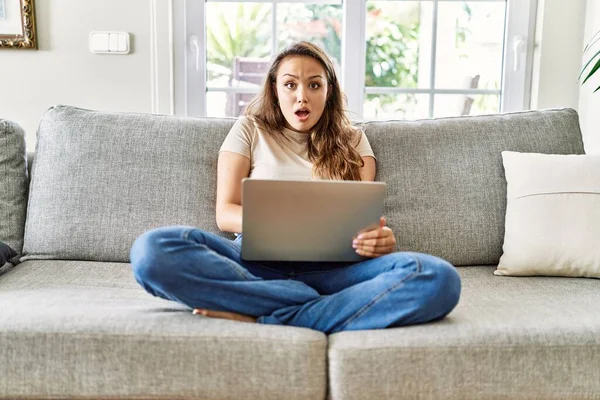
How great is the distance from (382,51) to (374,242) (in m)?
1.49

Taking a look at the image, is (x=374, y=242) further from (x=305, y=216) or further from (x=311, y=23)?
(x=311, y=23)

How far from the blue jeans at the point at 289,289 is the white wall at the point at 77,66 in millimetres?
1358

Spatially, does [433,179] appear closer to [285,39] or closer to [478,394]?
[478,394]

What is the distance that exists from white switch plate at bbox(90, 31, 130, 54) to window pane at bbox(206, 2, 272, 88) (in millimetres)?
335

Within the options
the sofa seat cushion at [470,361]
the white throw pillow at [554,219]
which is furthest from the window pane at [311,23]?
the sofa seat cushion at [470,361]

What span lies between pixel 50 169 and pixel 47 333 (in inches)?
29.5

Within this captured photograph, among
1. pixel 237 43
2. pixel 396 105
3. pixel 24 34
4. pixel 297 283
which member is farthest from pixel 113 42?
pixel 297 283

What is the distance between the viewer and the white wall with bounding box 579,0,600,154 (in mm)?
2488

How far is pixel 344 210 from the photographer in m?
1.32

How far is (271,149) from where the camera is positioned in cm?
183

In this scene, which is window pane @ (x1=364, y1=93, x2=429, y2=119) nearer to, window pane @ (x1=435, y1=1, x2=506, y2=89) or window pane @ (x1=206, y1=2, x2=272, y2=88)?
window pane @ (x1=435, y1=1, x2=506, y2=89)

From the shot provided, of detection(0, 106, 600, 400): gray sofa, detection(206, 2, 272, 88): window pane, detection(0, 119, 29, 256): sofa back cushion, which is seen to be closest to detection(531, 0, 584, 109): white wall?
detection(0, 106, 600, 400): gray sofa

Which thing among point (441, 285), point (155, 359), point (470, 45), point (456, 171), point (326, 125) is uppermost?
point (470, 45)

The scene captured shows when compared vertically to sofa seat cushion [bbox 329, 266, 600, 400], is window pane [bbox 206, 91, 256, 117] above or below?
above
